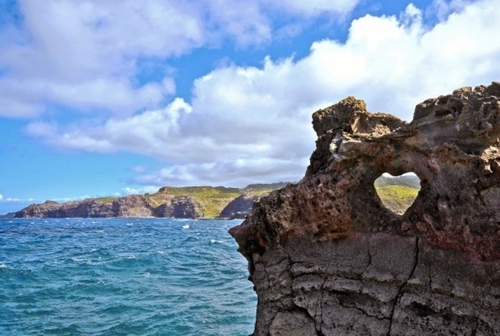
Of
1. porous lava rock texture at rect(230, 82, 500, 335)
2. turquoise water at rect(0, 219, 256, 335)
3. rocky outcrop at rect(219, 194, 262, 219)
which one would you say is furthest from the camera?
rocky outcrop at rect(219, 194, 262, 219)

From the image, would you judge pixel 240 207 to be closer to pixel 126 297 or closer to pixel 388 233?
pixel 126 297

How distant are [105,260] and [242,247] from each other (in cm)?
2697

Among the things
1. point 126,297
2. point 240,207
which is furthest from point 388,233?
point 240,207

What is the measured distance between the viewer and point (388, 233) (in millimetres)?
7656

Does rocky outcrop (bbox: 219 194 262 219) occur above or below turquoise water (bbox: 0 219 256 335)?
above

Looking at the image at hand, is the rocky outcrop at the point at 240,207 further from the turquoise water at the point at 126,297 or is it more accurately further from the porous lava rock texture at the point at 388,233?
the porous lava rock texture at the point at 388,233

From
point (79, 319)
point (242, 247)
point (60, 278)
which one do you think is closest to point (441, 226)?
point (242, 247)

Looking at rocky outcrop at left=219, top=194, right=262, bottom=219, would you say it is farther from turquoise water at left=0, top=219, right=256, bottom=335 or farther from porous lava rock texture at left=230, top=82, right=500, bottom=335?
porous lava rock texture at left=230, top=82, right=500, bottom=335

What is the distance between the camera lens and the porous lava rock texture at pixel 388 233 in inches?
262

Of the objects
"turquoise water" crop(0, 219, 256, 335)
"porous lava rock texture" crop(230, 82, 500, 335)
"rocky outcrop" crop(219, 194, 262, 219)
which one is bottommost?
"turquoise water" crop(0, 219, 256, 335)

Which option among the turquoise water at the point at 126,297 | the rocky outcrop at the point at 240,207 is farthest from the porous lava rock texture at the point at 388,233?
the rocky outcrop at the point at 240,207

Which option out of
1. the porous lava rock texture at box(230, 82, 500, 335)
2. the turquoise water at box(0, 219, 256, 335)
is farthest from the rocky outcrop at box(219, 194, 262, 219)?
the porous lava rock texture at box(230, 82, 500, 335)

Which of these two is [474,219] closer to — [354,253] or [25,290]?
[354,253]

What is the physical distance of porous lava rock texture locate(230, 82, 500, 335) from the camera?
666 cm
